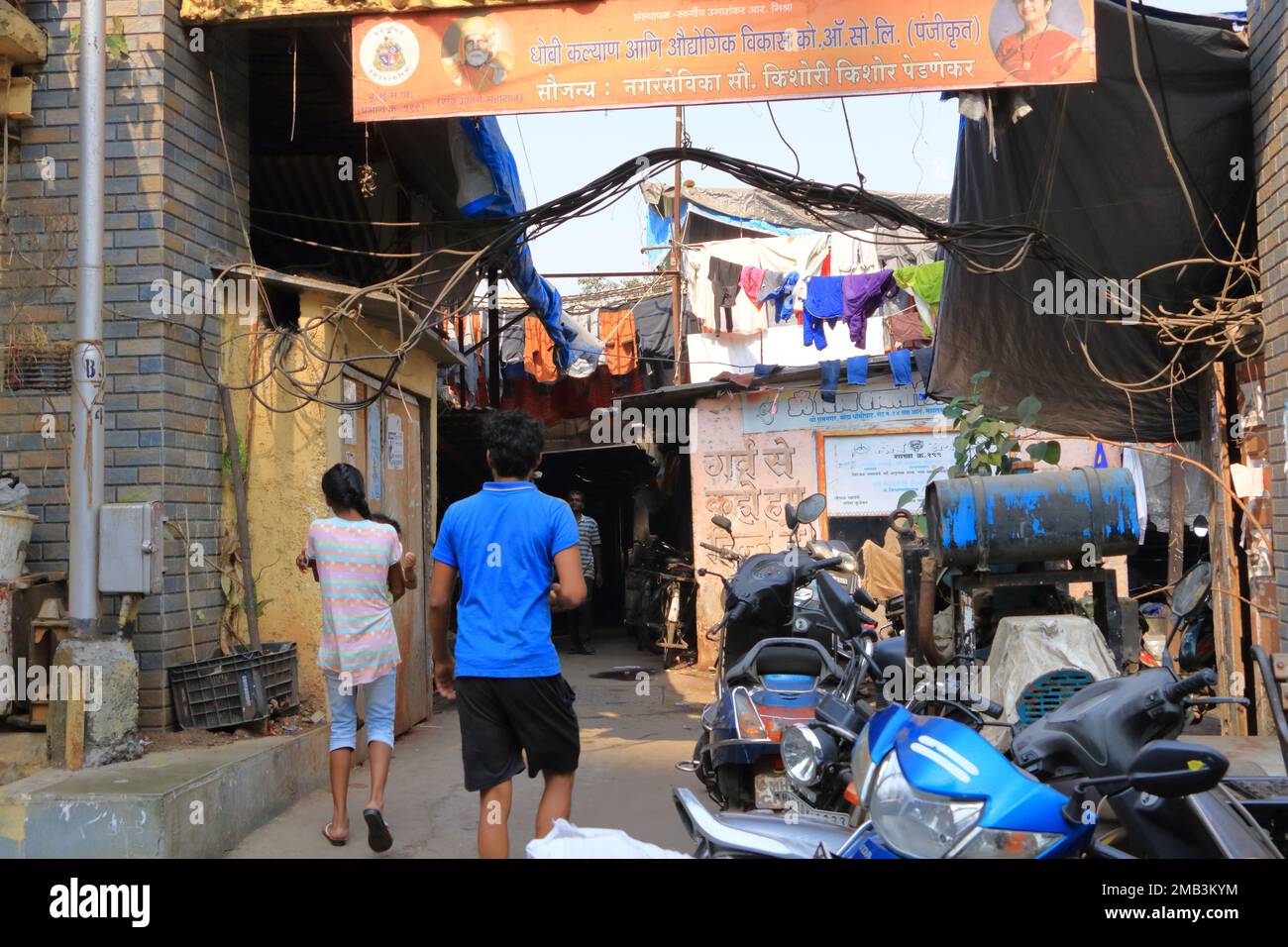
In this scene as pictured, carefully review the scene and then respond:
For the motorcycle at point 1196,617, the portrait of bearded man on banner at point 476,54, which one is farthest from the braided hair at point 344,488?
the motorcycle at point 1196,617

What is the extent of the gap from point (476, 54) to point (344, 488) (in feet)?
9.52

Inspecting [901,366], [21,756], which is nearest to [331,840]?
[21,756]

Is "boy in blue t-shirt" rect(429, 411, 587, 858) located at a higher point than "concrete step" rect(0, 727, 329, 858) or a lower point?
higher

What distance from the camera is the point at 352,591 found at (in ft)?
15.7

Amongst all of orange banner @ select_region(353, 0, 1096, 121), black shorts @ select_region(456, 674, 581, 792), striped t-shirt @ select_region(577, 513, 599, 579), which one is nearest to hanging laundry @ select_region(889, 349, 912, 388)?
striped t-shirt @ select_region(577, 513, 599, 579)

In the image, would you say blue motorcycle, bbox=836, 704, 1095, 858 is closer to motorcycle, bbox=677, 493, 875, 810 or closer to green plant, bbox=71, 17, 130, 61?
motorcycle, bbox=677, 493, 875, 810

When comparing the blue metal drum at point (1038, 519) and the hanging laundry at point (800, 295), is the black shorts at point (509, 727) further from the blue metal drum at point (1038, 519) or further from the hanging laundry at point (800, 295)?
the hanging laundry at point (800, 295)

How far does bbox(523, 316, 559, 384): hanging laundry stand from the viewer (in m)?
15.0

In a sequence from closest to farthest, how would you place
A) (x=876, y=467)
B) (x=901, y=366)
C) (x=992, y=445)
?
(x=992, y=445) < (x=901, y=366) < (x=876, y=467)

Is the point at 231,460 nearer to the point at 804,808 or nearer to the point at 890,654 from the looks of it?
the point at 890,654

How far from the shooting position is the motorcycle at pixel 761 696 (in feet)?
13.2

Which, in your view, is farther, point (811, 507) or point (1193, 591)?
point (1193, 591)

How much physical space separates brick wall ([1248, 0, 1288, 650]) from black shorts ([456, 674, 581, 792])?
434cm

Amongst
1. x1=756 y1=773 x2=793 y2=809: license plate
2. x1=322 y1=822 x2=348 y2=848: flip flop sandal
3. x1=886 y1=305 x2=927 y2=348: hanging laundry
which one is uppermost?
x1=886 y1=305 x2=927 y2=348: hanging laundry
